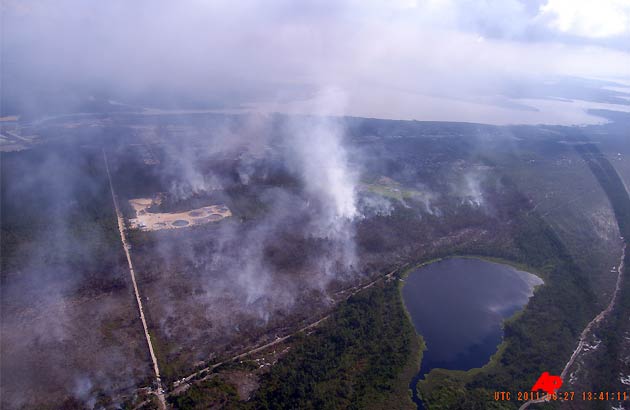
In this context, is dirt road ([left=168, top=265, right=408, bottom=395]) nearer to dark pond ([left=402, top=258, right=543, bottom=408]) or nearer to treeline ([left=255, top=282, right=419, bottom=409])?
treeline ([left=255, top=282, right=419, bottom=409])

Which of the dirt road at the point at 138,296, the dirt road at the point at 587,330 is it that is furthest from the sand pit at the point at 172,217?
the dirt road at the point at 587,330

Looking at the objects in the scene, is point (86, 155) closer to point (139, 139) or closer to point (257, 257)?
point (139, 139)

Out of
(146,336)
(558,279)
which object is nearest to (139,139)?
(146,336)
